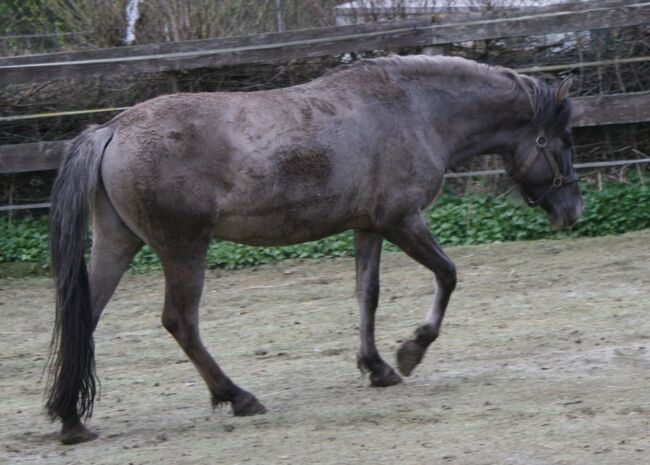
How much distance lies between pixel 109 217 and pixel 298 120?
3.79 ft

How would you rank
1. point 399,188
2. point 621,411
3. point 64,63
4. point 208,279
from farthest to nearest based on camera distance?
1. point 64,63
2. point 208,279
3. point 399,188
4. point 621,411

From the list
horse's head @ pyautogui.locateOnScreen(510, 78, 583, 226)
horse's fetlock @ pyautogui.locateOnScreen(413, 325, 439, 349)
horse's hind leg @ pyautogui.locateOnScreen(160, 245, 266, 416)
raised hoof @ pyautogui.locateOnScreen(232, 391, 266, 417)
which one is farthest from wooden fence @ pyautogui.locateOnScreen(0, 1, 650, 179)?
raised hoof @ pyautogui.locateOnScreen(232, 391, 266, 417)

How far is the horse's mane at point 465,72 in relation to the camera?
20.4 feet

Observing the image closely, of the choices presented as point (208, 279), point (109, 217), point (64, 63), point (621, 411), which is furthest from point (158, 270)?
point (621, 411)

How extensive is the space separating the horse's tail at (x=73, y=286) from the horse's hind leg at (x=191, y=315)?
0.42 metres

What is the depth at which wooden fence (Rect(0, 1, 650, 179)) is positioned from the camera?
32.4ft

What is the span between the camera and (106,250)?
5590 mm

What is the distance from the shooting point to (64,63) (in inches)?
404

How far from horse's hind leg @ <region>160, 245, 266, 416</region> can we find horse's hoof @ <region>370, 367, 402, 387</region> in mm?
771

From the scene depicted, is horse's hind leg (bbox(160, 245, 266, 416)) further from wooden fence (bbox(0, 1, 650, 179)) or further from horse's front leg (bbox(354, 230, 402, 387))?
wooden fence (bbox(0, 1, 650, 179))

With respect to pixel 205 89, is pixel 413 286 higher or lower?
lower

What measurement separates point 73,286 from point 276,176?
1.21 metres

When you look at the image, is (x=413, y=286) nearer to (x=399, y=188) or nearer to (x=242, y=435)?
(x=399, y=188)

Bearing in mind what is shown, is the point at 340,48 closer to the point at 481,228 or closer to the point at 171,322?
the point at 481,228
